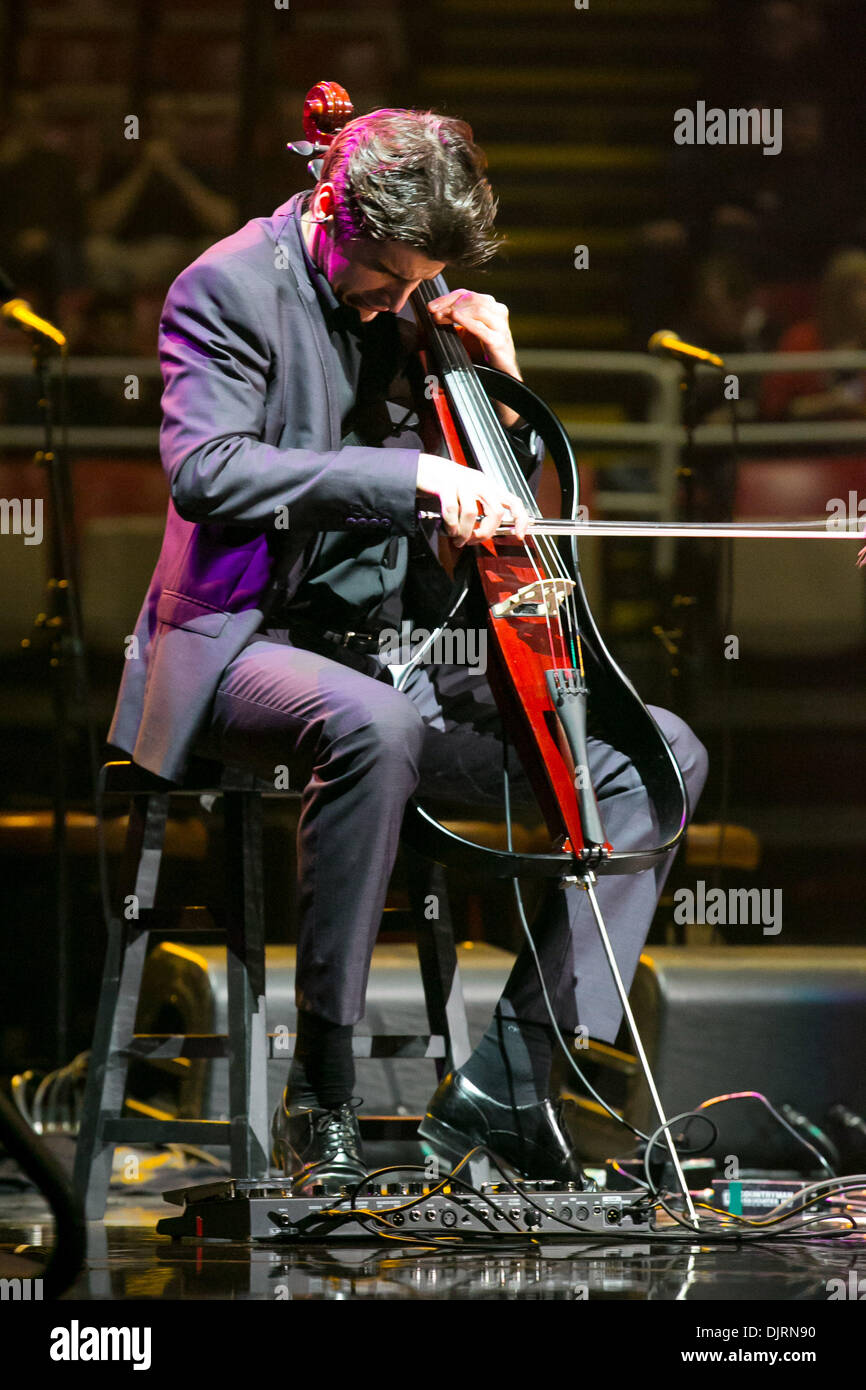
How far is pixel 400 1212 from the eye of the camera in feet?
5.36

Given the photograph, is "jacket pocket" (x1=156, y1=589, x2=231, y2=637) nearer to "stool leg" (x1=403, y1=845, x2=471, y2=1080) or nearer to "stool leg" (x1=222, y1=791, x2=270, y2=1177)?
A: "stool leg" (x1=222, y1=791, x2=270, y2=1177)

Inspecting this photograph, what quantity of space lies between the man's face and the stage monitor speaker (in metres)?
1.21

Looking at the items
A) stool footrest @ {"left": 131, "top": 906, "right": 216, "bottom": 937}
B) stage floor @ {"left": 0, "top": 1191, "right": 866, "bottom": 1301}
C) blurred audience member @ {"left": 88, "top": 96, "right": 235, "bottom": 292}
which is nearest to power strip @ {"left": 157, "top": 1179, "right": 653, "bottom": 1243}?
stage floor @ {"left": 0, "top": 1191, "right": 866, "bottom": 1301}

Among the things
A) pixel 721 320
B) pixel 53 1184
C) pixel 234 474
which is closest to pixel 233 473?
pixel 234 474

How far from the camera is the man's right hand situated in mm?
1817

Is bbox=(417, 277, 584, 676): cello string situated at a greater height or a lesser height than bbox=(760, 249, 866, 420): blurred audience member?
lesser

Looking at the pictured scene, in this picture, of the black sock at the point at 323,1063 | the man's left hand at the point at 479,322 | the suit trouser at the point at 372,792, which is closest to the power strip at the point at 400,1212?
the black sock at the point at 323,1063

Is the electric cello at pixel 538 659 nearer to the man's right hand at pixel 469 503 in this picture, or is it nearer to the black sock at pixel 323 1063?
the man's right hand at pixel 469 503

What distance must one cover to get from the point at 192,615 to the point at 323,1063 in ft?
1.94

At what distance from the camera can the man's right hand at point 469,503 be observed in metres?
1.82

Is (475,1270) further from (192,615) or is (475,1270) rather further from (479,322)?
(479,322)

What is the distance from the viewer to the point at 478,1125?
1916 millimetres
